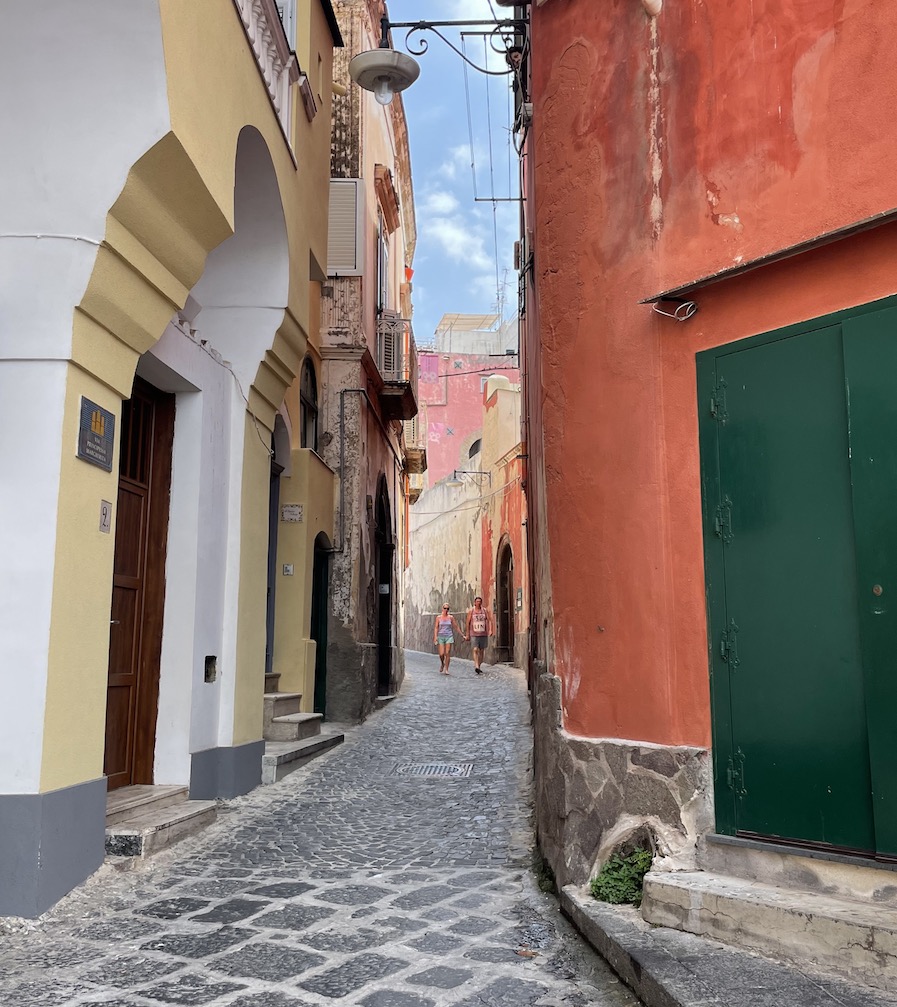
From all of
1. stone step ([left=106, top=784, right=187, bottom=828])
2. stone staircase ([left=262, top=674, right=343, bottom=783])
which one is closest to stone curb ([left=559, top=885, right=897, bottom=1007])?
stone step ([left=106, top=784, right=187, bottom=828])

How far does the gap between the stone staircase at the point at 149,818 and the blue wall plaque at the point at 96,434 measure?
2061 mm

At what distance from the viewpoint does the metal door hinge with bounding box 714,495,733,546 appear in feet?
13.9

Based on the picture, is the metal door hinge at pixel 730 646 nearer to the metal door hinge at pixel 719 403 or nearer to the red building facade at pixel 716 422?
the red building facade at pixel 716 422

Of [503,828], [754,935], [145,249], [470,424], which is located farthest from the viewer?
[470,424]

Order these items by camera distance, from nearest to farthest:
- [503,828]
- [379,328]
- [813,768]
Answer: [813,768] → [503,828] → [379,328]

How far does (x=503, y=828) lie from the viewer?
6.58m

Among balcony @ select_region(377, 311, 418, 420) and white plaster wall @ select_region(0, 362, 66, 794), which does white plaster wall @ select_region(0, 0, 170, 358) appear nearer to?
white plaster wall @ select_region(0, 362, 66, 794)

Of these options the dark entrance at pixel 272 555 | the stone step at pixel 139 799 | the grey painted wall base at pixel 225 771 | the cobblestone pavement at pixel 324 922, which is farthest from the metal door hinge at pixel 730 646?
the dark entrance at pixel 272 555

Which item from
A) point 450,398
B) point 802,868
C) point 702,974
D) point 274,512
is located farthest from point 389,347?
point 450,398

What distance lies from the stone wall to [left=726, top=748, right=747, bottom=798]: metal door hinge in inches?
4.1

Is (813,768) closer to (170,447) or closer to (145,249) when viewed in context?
(145,249)

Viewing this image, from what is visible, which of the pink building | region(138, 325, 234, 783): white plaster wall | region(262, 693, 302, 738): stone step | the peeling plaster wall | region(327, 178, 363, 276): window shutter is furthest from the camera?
the pink building

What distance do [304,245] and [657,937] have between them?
680 centimetres

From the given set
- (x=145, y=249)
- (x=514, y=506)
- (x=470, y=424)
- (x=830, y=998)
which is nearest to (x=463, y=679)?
(x=514, y=506)
